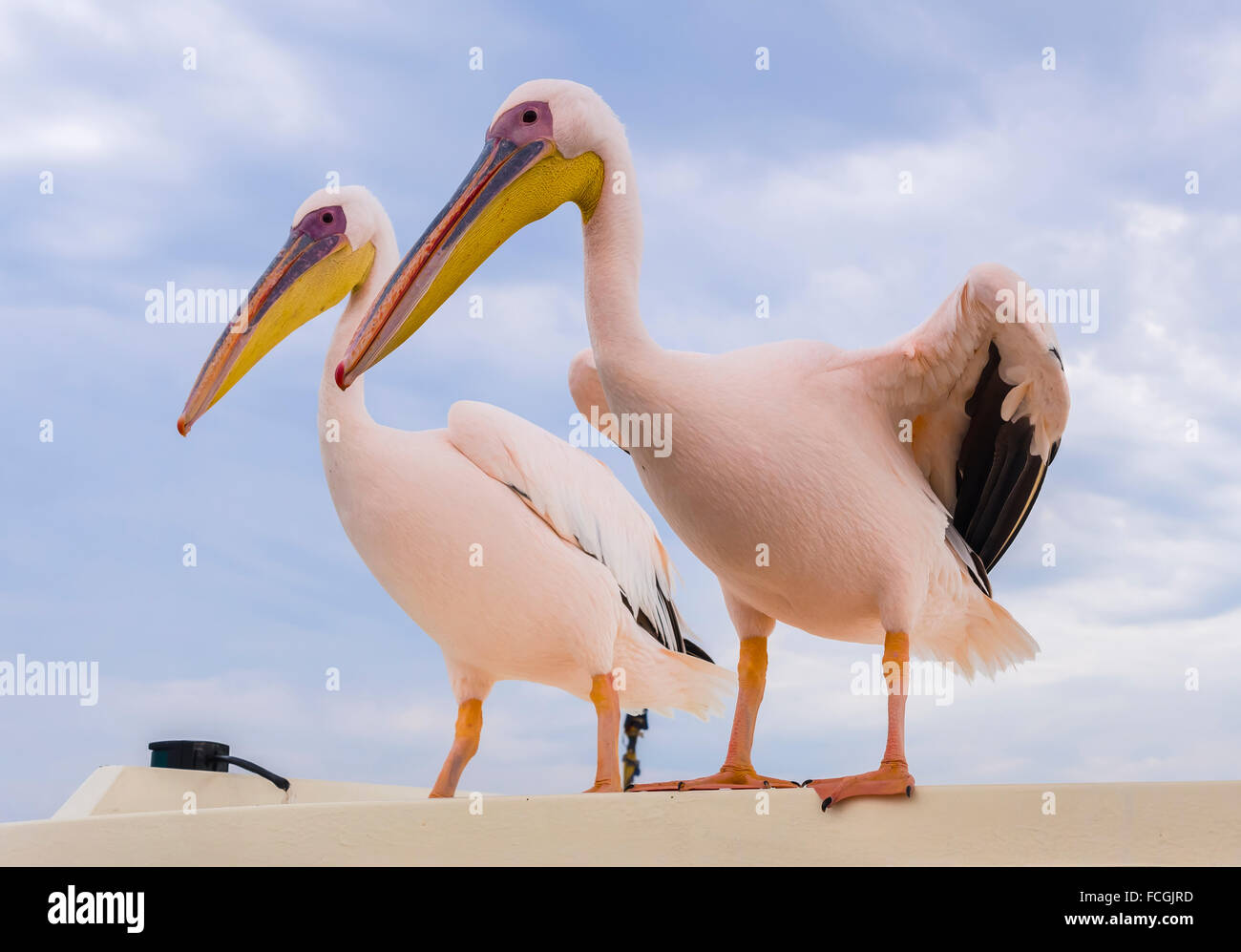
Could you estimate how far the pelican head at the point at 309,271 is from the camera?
186 inches

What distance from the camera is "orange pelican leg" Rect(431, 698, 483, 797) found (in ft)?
14.3

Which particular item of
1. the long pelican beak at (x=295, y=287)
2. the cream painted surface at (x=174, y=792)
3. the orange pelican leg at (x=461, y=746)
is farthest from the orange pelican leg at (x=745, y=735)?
the long pelican beak at (x=295, y=287)

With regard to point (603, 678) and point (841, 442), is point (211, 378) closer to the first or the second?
point (603, 678)

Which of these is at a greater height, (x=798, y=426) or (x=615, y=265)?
(x=615, y=265)

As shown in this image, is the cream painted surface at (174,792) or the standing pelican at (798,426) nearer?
the standing pelican at (798,426)

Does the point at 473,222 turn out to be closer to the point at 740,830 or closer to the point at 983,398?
the point at 983,398

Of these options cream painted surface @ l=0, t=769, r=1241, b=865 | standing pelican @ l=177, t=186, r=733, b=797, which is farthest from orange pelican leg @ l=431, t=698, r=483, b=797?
cream painted surface @ l=0, t=769, r=1241, b=865

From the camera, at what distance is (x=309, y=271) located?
4754 millimetres

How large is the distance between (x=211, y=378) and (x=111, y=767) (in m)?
1.43

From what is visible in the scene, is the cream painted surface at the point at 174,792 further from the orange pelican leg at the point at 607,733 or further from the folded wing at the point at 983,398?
the folded wing at the point at 983,398

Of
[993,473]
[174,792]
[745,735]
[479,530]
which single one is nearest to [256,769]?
[174,792]

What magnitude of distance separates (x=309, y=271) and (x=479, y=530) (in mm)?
1304

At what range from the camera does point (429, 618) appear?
4.20 m
